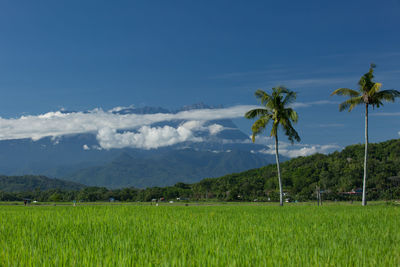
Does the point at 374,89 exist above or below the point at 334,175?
above

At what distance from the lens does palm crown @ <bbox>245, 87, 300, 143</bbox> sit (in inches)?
1496

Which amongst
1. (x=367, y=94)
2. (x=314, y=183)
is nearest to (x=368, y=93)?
(x=367, y=94)

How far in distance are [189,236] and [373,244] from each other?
3690mm

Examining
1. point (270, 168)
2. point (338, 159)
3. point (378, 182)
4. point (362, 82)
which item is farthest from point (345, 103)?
point (270, 168)

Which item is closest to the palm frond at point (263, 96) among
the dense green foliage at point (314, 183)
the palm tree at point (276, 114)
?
the palm tree at point (276, 114)

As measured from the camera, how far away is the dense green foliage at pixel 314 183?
96000 mm

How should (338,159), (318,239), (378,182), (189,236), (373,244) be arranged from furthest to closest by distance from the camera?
(338,159), (378,182), (189,236), (318,239), (373,244)

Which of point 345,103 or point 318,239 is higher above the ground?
point 345,103

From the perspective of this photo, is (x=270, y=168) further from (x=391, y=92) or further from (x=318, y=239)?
(x=318, y=239)

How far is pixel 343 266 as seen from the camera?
4.93 m

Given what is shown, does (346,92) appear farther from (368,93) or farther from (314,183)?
(314,183)

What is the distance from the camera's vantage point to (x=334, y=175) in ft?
358

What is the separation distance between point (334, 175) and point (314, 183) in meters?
6.71

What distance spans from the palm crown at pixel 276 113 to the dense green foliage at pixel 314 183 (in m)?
51.5
